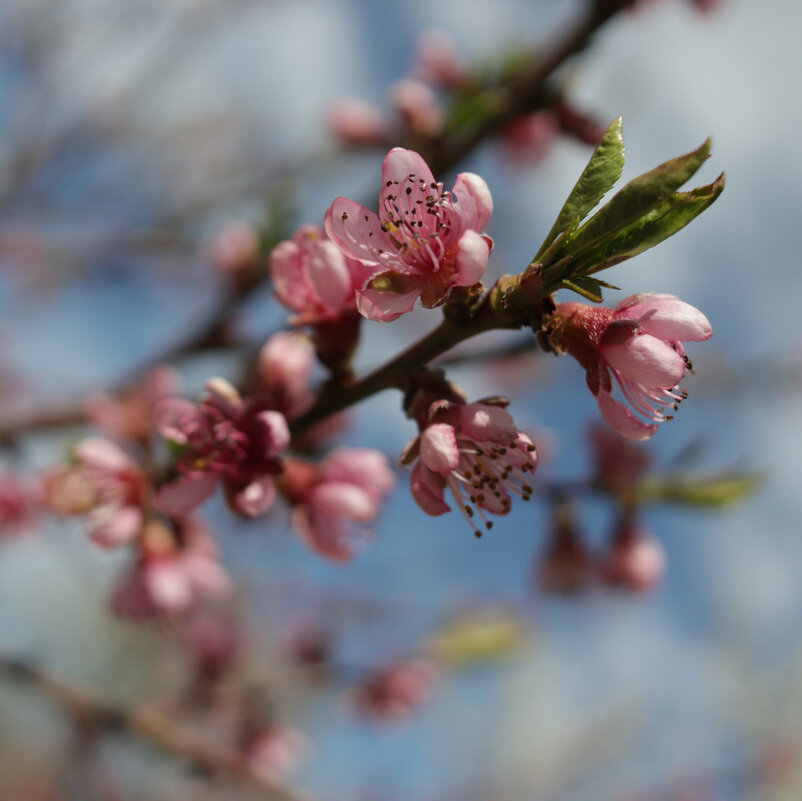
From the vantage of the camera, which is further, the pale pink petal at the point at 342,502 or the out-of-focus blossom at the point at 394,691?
the out-of-focus blossom at the point at 394,691

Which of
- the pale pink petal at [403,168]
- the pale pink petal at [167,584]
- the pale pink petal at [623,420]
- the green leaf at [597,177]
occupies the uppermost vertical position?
the pale pink petal at [167,584]

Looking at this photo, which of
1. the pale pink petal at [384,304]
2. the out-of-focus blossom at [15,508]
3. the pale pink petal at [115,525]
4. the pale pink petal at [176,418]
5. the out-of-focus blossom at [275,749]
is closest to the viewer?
the pale pink petal at [384,304]

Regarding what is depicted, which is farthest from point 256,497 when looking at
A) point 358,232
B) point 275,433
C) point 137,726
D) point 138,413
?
point 137,726

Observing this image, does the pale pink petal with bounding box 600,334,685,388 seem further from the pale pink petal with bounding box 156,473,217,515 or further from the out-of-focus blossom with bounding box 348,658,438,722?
the out-of-focus blossom with bounding box 348,658,438,722

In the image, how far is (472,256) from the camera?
3.44ft

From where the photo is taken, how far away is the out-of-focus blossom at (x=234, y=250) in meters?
3.05

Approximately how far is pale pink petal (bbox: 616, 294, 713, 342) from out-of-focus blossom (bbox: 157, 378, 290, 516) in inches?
26.8

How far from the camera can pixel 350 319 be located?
4.59 ft

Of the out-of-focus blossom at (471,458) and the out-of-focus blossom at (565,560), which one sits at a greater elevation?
the out-of-focus blossom at (565,560)

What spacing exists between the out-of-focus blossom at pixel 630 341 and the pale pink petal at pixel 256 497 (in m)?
0.64

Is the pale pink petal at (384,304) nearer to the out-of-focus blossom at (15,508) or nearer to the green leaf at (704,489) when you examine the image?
the green leaf at (704,489)

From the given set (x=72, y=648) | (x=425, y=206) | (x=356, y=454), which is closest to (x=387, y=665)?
(x=356, y=454)

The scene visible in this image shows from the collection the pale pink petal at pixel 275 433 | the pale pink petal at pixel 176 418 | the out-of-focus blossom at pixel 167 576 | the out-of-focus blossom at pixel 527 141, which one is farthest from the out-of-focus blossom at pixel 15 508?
the out-of-focus blossom at pixel 527 141

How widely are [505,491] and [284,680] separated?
2369 mm
